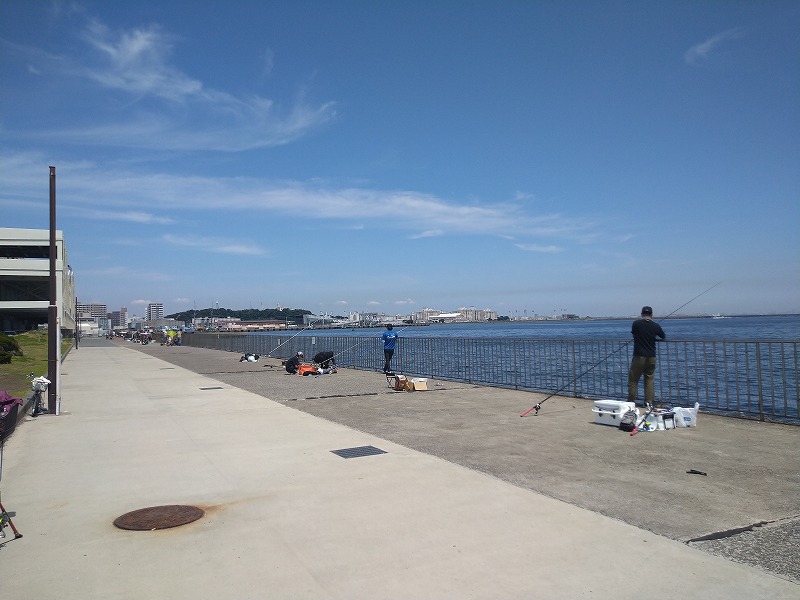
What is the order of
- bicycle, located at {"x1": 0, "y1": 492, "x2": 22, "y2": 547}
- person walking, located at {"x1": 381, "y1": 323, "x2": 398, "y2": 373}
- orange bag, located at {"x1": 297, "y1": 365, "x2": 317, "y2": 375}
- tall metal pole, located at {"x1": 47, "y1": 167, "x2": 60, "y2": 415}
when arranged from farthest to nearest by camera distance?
orange bag, located at {"x1": 297, "y1": 365, "x2": 317, "y2": 375} → person walking, located at {"x1": 381, "y1": 323, "x2": 398, "y2": 373} → tall metal pole, located at {"x1": 47, "y1": 167, "x2": 60, "y2": 415} → bicycle, located at {"x1": 0, "y1": 492, "x2": 22, "y2": 547}

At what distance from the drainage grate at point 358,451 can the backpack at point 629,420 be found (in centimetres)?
378

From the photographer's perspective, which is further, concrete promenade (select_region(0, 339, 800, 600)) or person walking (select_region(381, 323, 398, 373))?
person walking (select_region(381, 323, 398, 373))

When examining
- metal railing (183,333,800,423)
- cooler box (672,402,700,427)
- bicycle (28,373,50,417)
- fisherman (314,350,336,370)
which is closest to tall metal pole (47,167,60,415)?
bicycle (28,373,50,417)

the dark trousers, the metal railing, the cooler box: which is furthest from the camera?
the metal railing

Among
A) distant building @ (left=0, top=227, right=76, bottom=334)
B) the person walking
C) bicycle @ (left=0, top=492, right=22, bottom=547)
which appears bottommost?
bicycle @ (left=0, top=492, right=22, bottom=547)

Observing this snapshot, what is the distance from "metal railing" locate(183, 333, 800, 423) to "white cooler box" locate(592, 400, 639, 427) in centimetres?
168

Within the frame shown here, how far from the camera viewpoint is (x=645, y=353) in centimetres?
1046

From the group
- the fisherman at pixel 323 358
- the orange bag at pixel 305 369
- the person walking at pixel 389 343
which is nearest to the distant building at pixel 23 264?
the fisherman at pixel 323 358

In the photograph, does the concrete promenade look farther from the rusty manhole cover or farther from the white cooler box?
the white cooler box

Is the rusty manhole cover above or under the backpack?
under

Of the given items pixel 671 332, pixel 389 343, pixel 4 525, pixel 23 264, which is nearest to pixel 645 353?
pixel 389 343

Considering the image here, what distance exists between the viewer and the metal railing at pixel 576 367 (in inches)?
419

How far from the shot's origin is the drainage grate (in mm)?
7836

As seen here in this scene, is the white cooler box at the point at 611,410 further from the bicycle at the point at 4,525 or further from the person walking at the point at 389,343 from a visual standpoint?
the person walking at the point at 389,343
